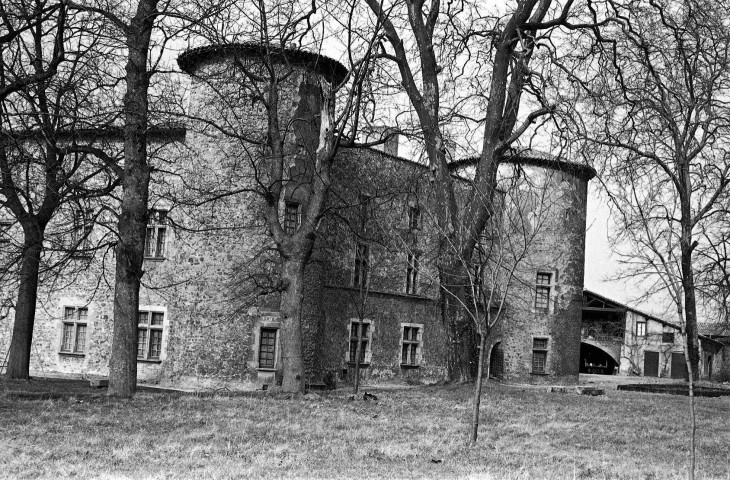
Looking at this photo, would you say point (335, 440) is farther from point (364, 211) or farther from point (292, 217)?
point (292, 217)

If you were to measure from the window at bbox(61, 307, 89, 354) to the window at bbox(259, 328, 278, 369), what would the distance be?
6.47 meters

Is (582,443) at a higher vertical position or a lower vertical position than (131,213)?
lower

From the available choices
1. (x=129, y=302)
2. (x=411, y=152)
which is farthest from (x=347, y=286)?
(x=129, y=302)

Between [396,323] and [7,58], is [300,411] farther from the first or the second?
[396,323]

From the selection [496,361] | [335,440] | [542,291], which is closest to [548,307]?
[542,291]

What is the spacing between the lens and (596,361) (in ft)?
187

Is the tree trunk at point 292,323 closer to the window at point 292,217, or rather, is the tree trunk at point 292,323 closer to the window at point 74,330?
the window at point 292,217

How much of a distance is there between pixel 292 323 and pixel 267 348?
25.0 feet

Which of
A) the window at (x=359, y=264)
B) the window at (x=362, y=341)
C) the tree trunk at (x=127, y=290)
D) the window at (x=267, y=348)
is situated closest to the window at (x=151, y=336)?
the window at (x=267, y=348)

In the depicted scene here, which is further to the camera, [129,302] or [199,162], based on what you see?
[199,162]

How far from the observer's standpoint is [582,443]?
37.0 ft

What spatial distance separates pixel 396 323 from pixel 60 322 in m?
11.7

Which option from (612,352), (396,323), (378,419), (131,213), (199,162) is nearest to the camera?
(378,419)

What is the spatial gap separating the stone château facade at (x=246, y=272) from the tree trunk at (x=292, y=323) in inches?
117
